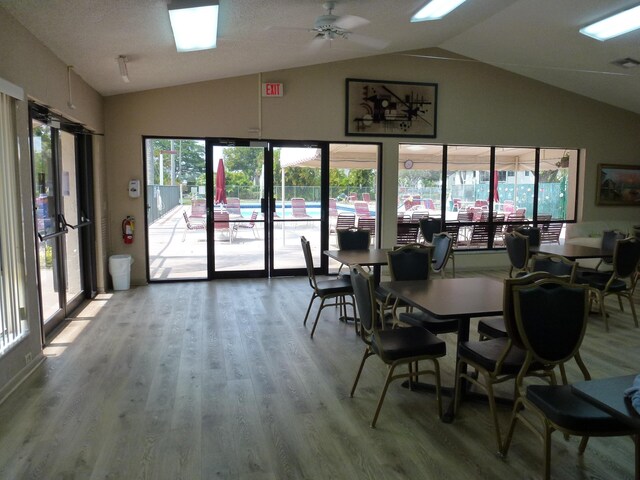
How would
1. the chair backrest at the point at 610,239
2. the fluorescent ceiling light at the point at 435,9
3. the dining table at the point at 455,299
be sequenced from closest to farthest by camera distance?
1. the dining table at the point at 455,299
2. the fluorescent ceiling light at the point at 435,9
3. the chair backrest at the point at 610,239

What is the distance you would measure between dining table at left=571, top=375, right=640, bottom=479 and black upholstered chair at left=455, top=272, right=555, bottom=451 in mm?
725

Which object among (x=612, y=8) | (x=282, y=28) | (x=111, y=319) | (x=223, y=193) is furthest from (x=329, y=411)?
(x=612, y=8)

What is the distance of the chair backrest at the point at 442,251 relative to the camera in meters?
5.41

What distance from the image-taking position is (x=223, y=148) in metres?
7.07

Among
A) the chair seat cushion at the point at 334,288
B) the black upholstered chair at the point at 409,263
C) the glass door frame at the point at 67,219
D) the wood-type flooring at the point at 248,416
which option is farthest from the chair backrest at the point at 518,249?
the glass door frame at the point at 67,219

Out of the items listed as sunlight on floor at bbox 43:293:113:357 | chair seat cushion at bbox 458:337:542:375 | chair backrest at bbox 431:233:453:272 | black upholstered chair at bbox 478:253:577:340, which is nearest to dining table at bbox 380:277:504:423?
chair seat cushion at bbox 458:337:542:375

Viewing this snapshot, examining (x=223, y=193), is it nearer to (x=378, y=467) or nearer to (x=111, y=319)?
(x=111, y=319)

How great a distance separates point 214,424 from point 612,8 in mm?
5824

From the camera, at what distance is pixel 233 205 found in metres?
7.20

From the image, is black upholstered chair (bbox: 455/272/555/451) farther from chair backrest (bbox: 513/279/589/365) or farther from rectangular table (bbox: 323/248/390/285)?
rectangular table (bbox: 323/248/390/285)

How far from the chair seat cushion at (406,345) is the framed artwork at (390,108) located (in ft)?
16.1

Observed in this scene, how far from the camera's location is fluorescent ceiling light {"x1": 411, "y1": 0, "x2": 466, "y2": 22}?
4.94m

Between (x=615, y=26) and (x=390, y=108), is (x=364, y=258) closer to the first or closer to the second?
(x=390, y=108)

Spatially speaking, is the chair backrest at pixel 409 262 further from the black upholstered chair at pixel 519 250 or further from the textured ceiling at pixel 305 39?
the textured ceiling at pixel 305 39
